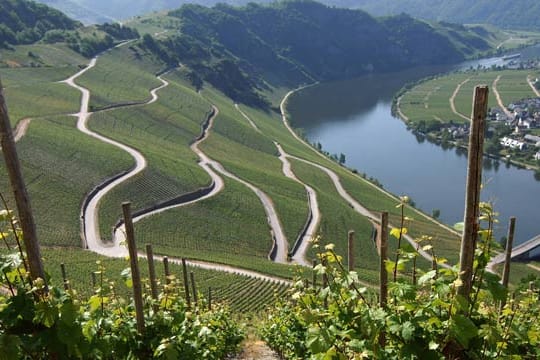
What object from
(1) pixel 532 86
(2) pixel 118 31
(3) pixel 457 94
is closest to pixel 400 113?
(3) pixel 457 94

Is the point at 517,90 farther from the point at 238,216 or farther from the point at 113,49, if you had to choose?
the point at 238,216

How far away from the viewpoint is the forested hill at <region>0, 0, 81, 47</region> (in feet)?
382

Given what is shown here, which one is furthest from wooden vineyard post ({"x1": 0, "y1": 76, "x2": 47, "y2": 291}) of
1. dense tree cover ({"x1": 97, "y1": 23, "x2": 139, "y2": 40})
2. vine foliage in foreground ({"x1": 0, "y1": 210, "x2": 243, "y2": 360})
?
dense tree cover ({"x1": 97, "y1": 23, "x2": 139, "y2": 40})

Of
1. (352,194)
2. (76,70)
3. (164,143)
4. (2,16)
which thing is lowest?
(352,194)

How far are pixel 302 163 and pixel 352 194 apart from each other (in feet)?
47.1

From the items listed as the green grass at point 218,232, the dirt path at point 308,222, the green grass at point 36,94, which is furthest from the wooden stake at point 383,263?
the green grass at point 36,94

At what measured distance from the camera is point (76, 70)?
9794 cm

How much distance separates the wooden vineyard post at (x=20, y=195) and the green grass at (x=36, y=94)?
58935 millimetres

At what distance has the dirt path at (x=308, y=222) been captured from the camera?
45.3 metres

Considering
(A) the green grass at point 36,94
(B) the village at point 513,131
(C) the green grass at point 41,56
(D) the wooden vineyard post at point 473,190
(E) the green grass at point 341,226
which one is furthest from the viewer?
(B) the village at point 513,131

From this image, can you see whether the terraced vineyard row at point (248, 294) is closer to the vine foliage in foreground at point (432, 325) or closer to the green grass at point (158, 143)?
the green grass at point (158, 143)

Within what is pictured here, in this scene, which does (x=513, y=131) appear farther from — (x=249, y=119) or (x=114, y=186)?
(x=114, y=186)

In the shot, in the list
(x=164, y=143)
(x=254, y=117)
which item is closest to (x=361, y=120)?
(x=254, y=117)

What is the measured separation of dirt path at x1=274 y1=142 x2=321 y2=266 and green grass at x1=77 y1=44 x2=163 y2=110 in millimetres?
30875
